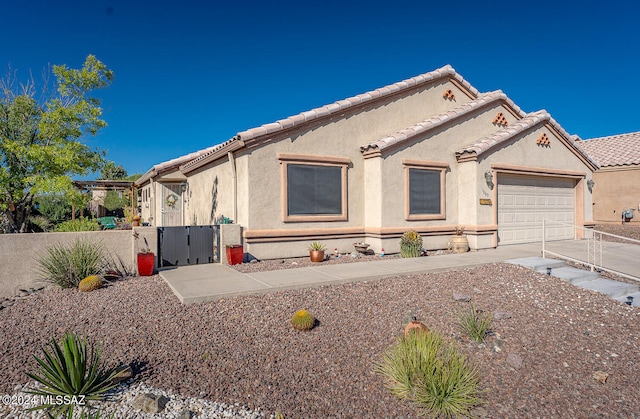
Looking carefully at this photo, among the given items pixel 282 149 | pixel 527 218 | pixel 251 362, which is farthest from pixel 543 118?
pixel 251 362

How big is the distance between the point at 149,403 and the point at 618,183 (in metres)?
24.6

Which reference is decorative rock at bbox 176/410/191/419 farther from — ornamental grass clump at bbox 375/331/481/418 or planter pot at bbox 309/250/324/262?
planter pot at bbox 309/250/324/262

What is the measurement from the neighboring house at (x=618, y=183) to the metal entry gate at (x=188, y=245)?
68.1 feet

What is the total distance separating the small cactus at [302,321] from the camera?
5.91 metres

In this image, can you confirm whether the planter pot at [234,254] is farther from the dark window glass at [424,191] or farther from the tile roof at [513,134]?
the tile roof at [513,134]

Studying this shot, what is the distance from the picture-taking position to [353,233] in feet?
40.3

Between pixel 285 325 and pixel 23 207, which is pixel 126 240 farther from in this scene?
pixel 285 325

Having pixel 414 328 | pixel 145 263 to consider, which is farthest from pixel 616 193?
pixel 145 263

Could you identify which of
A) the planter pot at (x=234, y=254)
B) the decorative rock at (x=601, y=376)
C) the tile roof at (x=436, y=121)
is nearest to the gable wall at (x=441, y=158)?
the tile roof at (x=436, y=121)

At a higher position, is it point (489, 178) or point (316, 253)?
point (489, 178)

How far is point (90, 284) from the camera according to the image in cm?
785

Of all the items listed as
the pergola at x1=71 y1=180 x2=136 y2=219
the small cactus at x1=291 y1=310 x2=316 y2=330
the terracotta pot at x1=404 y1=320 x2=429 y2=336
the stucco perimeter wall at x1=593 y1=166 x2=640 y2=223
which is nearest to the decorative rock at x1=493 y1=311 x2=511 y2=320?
the terracotta pot at x1=404 y1=320 x2=429 y2=336

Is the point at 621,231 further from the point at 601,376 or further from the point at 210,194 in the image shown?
the point at 210,194

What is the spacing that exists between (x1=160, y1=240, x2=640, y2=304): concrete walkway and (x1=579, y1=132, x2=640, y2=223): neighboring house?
11786 mm
